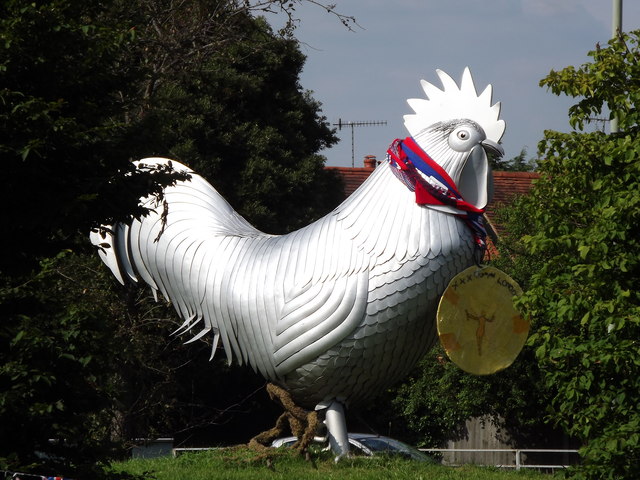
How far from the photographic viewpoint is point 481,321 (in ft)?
35.9

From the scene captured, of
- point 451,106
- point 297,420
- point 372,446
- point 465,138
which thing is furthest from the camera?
point 372,446

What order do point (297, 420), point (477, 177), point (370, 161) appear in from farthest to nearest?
1. point (370, 161)
2. point (297, 420)
3. point (477, 177)

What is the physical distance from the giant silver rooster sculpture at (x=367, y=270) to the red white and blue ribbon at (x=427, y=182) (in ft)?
0.04

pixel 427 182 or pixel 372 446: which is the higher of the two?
pixel 427 182

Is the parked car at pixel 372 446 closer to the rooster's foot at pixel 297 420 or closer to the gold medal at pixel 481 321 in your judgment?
the rooster's foot at pixel 297 420

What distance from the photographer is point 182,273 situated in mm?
11891

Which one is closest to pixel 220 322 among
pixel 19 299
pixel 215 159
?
pixel 19 299

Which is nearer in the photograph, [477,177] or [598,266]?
[598,266]

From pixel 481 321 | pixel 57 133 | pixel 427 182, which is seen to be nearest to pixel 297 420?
pixel 481 321

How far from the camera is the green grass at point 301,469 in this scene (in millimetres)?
10734

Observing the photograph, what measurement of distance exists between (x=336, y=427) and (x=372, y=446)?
3.89 feet

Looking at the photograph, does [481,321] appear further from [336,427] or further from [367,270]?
[336,427]

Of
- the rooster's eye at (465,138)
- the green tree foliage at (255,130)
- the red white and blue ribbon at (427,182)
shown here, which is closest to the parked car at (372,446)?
the red white and blue ribbon at (427,182)

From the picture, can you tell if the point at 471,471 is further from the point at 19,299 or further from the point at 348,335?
the point at 19,299
